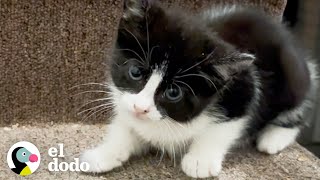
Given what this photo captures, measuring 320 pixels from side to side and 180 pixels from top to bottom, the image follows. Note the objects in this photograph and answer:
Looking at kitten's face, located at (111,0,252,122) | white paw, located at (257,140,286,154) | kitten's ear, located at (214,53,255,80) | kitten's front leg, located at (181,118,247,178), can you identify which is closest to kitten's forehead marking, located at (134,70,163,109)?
kitten's face, located at (111,0,252,122)

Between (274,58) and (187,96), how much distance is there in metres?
0.31

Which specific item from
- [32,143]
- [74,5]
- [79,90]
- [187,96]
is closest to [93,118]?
[79,90]

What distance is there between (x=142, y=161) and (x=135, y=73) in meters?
0.29

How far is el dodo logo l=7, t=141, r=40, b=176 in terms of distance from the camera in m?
1.17

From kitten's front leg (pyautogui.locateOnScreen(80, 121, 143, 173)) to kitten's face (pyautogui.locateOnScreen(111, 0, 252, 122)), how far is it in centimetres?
17

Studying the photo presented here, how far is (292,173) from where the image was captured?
1306 millimetres

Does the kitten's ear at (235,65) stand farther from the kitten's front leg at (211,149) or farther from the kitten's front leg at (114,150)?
the kitten's front leg at (114,150)

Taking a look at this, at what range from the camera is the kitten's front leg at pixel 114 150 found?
1214 millimetres

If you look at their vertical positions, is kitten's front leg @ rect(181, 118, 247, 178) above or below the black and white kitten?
below

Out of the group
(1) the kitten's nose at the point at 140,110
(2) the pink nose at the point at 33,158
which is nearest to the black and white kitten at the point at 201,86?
(1) the kitten's nose at the point at 140,110

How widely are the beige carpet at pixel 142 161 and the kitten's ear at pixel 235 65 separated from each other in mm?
292

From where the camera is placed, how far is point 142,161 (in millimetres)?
1304

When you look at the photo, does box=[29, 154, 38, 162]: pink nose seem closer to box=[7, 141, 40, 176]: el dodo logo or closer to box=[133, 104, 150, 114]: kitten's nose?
box=[7, 141, 40, 176]: el dodo logo

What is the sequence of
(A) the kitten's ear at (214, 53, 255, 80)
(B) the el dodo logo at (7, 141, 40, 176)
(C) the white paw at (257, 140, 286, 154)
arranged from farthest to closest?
(C) the white paw at (257, 140, 286, 154), (B) the el dodo logo at (7, 141, 40, 176), (A) the kitten's ear at (214, 53, 255, 80)
